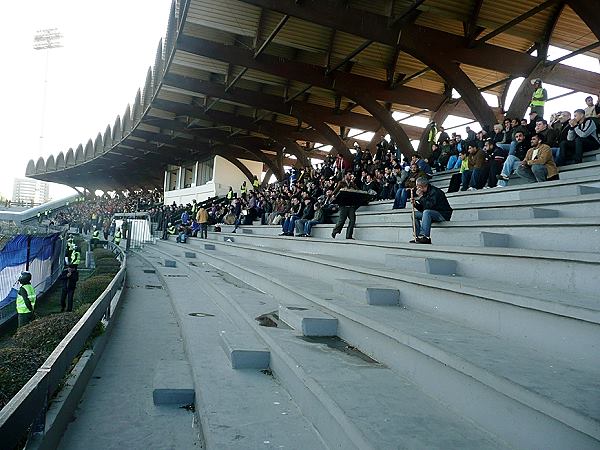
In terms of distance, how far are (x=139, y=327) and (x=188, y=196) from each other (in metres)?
37.2

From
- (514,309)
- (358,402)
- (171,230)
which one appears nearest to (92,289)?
(358,402)

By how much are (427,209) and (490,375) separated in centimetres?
457

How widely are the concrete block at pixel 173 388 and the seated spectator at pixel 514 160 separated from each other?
23.0 feet

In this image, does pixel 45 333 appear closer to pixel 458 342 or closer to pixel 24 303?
pixel 458 342

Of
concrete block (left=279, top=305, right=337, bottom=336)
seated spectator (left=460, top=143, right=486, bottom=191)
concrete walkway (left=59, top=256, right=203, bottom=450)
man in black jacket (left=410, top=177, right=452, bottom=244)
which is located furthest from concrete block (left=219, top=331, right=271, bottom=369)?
seated spectator (left=460, top=143, right=486, bottom=191)

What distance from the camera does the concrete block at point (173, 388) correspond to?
3.31m

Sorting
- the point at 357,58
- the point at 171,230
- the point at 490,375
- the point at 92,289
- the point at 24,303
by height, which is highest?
the point at 357,58

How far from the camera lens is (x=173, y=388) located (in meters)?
3.32

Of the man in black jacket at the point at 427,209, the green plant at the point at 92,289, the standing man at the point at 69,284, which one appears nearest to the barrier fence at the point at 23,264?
the standing man at the point at 69,284

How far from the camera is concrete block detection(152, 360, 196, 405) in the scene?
10.9 feet

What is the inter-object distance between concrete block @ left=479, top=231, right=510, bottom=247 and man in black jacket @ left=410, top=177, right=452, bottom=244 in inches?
53.6

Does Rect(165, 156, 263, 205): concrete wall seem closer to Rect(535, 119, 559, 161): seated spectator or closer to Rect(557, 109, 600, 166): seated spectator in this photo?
Rect(535, 119, 559, 161): seated spectator

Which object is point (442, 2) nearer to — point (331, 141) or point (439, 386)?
point (331, 141)

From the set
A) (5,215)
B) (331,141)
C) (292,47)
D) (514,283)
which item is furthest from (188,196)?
(514,283)
